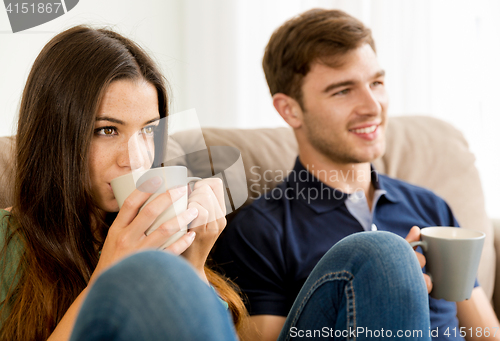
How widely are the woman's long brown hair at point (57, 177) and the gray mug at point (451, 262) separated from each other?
1.94 feet

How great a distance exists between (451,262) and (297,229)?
40cm

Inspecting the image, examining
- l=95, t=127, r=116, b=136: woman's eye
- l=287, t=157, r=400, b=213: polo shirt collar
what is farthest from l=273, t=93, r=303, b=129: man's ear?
l=95, t=127, r=116, b=136: woman's eye

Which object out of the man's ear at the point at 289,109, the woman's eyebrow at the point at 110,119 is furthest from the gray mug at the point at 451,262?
the woman's eyebrow at the point at 110,119

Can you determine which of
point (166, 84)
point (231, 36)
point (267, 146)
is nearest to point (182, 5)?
point (231, 36)

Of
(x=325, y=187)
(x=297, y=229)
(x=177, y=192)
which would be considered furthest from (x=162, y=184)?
(x=325, y=187)

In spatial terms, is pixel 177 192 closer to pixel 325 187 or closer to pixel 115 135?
pixel 115 135

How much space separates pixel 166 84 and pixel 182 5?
4.47 feet

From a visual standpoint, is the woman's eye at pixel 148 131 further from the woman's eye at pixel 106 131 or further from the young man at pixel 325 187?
the young man at pixel 325 187

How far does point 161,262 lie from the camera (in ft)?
1.48

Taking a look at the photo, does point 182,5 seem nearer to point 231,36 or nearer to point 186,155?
point 231,36

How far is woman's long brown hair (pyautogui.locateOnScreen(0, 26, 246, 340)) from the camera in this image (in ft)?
2.44

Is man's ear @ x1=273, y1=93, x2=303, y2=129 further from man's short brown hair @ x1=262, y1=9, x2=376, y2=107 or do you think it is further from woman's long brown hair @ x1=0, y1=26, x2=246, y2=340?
woman's long brown hair @ x1=0, y1=26, x2=246, y2=340

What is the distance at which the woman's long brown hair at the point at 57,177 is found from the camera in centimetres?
74

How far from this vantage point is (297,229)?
3.70ft
